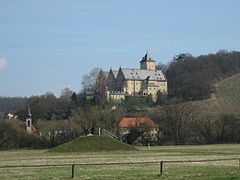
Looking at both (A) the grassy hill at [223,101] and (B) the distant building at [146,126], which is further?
(A) the grassy hill at [223,101]

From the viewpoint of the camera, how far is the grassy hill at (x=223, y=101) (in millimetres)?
116875

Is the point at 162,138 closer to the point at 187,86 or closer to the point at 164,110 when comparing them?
the point at 164,110

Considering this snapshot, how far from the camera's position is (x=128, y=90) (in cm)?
19188

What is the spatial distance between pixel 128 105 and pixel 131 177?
432 feet

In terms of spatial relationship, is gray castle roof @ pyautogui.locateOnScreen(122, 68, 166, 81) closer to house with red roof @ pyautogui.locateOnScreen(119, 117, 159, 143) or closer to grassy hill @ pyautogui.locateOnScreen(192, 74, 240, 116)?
grassy hill @ pyautogui.locateOnScreen(192, 74, 240, 116)

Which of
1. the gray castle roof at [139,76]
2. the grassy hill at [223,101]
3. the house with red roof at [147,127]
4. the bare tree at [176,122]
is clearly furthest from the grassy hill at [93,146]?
the gray castle roof at [139,76]

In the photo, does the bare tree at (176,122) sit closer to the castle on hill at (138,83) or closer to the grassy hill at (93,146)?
the grassy hill at (93,146)

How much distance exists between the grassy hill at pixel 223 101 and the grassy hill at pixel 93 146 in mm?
52106

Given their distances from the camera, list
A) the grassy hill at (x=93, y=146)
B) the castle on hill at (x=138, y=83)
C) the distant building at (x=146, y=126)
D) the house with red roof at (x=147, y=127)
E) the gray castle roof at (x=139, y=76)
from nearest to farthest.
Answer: the grassy hill at (x=93, y=146), the house with red roof at (x=147, y=127), the distant building at (x=146, y=126), the castle on hill at (x=138, y=83), the gray castle roof at (x=139, y=76)

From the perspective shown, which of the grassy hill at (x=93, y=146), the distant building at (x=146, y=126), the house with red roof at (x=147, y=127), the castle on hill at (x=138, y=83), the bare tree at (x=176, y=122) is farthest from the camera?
the castle on hill at (x=138, y=83)

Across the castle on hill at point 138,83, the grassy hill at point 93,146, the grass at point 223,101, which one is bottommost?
the grassy hill at point 93,146

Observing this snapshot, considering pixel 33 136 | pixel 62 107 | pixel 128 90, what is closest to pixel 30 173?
pixel 33 136

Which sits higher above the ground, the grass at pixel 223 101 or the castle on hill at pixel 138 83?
the castle on hill at pixel 138 83

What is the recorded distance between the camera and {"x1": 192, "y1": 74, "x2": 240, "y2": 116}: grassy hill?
117 m
